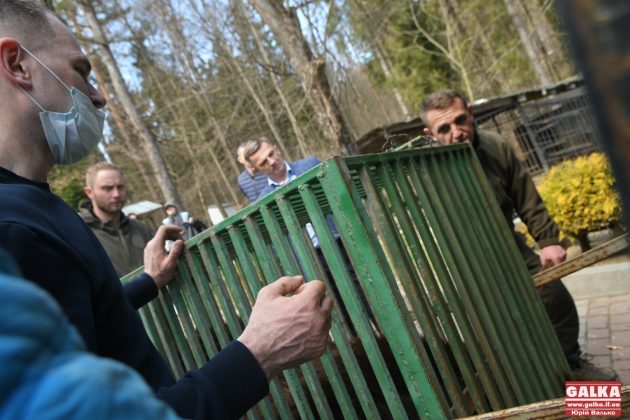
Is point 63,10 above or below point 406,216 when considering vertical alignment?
above

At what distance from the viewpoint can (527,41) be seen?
21219 mm

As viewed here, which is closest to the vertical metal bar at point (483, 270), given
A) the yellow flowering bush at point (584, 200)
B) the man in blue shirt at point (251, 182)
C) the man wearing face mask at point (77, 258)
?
the man wearing face mask at point (77, 258)

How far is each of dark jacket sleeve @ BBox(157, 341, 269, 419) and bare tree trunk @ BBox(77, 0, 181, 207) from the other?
13.0 m

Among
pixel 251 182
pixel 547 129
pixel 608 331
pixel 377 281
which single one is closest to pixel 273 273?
pixel 377 281

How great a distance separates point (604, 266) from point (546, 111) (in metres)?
14.9

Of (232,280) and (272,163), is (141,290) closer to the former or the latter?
(232,280)

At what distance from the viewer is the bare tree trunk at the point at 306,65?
8.14m

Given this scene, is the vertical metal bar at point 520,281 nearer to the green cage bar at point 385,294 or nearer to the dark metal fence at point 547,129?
the green cage bar at point 385,294

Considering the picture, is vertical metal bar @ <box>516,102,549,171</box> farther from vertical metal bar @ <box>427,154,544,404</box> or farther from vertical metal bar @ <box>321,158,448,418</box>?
vertical metal bar @ <box>321,158,448,418</box>


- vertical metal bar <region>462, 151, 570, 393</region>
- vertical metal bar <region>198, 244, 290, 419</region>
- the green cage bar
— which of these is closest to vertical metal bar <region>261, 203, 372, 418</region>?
the green cage bar

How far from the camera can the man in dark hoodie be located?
197 inches

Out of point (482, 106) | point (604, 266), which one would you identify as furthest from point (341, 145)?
point (482, 106)

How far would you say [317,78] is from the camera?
8.12 m

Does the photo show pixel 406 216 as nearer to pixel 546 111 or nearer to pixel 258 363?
pixel 258 363
